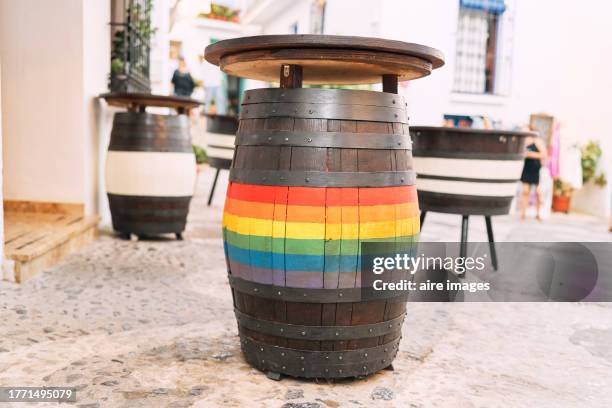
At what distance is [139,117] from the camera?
4.81 m

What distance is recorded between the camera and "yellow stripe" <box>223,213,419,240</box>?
6.99 ft

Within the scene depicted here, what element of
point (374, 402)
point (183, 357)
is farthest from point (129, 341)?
point (374, 402)

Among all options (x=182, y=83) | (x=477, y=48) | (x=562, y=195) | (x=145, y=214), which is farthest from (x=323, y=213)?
(x=477, y=48)

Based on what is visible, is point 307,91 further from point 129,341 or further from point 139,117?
point 139,117

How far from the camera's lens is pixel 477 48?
12.7m

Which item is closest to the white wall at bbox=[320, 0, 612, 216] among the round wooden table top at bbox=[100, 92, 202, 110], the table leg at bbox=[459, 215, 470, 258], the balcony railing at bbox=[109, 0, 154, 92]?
the balcony railing at bbox=[109, 0, 154, 92]

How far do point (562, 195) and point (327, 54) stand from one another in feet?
29.4

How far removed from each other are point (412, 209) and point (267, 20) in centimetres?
2144

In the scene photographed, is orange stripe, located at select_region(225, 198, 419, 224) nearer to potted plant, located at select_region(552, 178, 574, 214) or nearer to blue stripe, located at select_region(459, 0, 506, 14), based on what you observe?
potted plant, located at select_region(552, 178, 574, 214)

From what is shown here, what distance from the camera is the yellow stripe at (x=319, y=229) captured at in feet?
6.99

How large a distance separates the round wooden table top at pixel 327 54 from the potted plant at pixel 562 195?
8.47 m

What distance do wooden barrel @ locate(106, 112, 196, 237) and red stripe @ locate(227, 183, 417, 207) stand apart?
9.09 feet

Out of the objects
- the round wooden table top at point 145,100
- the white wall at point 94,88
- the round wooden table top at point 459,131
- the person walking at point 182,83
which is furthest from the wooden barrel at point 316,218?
the person walking at point 182,83

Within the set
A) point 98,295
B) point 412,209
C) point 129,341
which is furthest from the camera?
point 98,295
